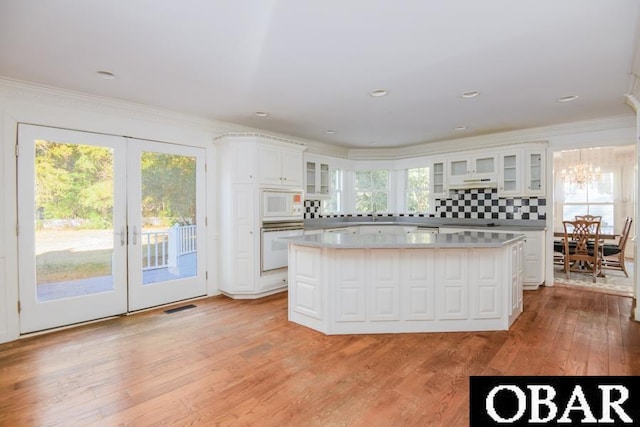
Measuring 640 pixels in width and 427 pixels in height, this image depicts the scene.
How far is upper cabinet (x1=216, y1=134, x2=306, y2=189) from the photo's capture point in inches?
172

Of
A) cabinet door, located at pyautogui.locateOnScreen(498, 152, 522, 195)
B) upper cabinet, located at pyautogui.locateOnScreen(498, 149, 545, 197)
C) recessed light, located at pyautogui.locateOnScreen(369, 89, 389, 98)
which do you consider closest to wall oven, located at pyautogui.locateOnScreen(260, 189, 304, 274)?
recessed light, located at pyautogui.locateOnScreen(369, 89, 389, 98)

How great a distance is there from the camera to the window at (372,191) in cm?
676

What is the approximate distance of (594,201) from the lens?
725cm

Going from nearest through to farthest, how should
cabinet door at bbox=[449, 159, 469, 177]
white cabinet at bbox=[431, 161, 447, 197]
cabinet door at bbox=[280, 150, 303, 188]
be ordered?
cabinet door at bbox=[280, 150, 303, 188], cabinet door at bbox=[449, 159, 469, 177], white cabinet at bbox=[431, 161, 447, 197]

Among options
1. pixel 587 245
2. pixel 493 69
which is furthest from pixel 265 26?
pixel 587 245

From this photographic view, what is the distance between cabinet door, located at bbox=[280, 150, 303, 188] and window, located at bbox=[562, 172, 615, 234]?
6.49m

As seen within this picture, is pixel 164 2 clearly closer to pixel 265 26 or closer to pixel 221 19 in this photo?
pixel 221 19

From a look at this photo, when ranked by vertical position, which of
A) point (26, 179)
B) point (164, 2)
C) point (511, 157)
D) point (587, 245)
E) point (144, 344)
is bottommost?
point (144, 344)

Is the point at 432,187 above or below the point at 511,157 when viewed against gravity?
below

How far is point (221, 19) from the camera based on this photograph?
6.79ft

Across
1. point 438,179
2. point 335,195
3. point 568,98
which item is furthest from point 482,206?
point 335,195

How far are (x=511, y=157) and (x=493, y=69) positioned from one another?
2.71 metres

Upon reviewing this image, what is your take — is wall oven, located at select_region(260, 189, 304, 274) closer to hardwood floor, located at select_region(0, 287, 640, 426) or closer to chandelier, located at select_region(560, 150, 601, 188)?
hardwood floor, located at select_region(0, 287, 640, 426)

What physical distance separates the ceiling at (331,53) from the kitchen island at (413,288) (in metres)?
1.55
